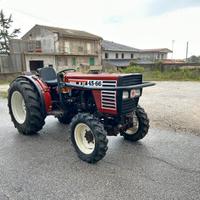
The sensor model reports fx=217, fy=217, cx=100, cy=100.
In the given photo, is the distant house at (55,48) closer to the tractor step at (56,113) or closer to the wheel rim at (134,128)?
the tractor step at (56,113)

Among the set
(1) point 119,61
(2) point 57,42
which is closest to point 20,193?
(2) point 57,42

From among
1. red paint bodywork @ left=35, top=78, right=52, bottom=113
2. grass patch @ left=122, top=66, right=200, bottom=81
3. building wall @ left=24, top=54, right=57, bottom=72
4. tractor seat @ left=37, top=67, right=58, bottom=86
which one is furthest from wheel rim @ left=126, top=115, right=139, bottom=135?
building wall @ left=24, top=54, right=57, bottom=72

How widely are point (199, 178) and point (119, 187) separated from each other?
999 mm

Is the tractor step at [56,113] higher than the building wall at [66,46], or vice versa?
the building wall at [66,46]

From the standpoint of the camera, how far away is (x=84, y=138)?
11.0ft

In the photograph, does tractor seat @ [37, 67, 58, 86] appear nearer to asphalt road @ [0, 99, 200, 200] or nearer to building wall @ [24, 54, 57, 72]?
asphalt road @ [0, 99, 200, 200]

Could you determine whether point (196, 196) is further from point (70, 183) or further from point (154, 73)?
point (154, 73)

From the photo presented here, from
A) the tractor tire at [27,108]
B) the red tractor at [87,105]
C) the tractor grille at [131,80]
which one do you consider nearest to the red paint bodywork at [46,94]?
the red tractor at [87,105]

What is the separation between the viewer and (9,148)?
374 centimetres

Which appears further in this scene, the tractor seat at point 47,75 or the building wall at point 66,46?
the building wall at point 66,46

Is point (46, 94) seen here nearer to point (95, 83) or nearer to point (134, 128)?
point (95, 83)

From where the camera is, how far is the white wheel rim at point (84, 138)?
128 inches

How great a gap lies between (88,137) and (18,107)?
2.23m

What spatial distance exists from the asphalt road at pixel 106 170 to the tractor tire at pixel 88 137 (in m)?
0.14
